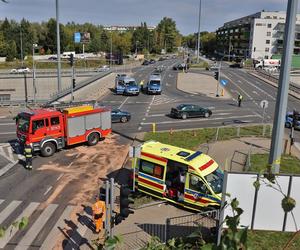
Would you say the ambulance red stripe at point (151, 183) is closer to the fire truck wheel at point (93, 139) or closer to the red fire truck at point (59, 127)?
the red fire truck at point (59, 127)

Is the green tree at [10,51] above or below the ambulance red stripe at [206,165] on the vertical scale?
above

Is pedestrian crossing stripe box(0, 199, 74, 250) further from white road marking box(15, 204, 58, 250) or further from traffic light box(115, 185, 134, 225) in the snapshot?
traffic light box(115, 185, 134, 225)

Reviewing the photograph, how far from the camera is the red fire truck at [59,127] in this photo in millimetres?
20891

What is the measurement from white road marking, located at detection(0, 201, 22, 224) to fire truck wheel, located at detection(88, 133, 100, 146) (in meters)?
8.90

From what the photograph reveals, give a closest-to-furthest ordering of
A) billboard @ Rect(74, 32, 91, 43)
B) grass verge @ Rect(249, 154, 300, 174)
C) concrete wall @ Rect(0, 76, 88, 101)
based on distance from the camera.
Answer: grass verge @ Rect(249, 154, 300, 174)
concrete wall @ Rect(0, 76, 88, 101)
billboard @ Rect(74, 32, 91, 43)

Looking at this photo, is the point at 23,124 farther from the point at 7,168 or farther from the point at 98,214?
the point at 98,214

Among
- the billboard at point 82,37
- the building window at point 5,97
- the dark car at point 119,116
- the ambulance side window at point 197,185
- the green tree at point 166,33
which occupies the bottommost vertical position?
the building window at point 5,97

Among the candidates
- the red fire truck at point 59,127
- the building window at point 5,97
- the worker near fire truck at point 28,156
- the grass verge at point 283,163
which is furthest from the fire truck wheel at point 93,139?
the building window at point 5,97

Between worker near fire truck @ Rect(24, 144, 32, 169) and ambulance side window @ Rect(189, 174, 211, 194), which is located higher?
ambulance side window @ Rect(189, 174, 211, 194)

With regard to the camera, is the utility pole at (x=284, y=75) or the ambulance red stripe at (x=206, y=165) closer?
the utility pole at (x=284, y=75)

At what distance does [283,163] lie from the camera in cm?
2023

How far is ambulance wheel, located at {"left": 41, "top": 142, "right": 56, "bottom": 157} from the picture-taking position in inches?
832

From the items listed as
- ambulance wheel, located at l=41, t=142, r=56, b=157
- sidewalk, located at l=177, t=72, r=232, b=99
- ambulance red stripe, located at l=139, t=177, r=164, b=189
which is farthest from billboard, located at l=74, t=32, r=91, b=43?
ambulance red stripe, located at l=139, t=177, r=164, b=189

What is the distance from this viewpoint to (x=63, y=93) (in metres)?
43.5
